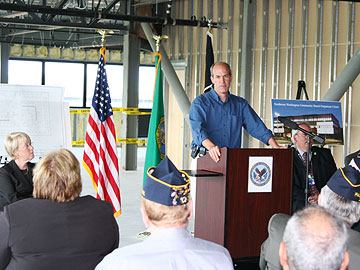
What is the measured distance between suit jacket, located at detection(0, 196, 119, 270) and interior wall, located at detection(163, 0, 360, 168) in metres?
6.50

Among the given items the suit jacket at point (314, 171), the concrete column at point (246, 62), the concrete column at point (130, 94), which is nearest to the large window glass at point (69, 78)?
the concrete column at point (130, 94)

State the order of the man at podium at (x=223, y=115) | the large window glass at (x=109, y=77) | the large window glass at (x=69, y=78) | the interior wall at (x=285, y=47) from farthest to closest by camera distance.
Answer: the large window glass at (x=109, y=77)
the large window glass at (x=69, y=78)
the interior wall at (x=285, y=47)
the man at podium at (x=223, y=115)

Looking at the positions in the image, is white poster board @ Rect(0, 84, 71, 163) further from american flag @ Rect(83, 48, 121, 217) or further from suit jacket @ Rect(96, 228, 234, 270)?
suit jacket @ Rect(96, 228, 234, 270)

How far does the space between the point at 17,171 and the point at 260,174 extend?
1.83 m

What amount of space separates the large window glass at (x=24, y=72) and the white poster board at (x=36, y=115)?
45.3 feet

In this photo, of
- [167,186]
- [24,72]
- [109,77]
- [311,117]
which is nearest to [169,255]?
[167,186]

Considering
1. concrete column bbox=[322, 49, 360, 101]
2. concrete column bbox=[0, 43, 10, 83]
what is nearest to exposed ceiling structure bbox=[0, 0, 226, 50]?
concrete column bbox=[0, 43, 10, 83]

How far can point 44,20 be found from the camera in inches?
461

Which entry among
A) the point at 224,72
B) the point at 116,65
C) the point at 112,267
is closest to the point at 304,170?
the point at 224,72

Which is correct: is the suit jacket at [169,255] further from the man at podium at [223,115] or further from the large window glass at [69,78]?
the large window glass at [69,78]

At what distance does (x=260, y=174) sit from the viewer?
160 inches

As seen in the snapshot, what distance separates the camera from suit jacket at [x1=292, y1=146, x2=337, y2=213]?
4871 mm

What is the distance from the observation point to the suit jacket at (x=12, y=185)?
4117 mm

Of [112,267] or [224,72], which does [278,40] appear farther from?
[112,267]
